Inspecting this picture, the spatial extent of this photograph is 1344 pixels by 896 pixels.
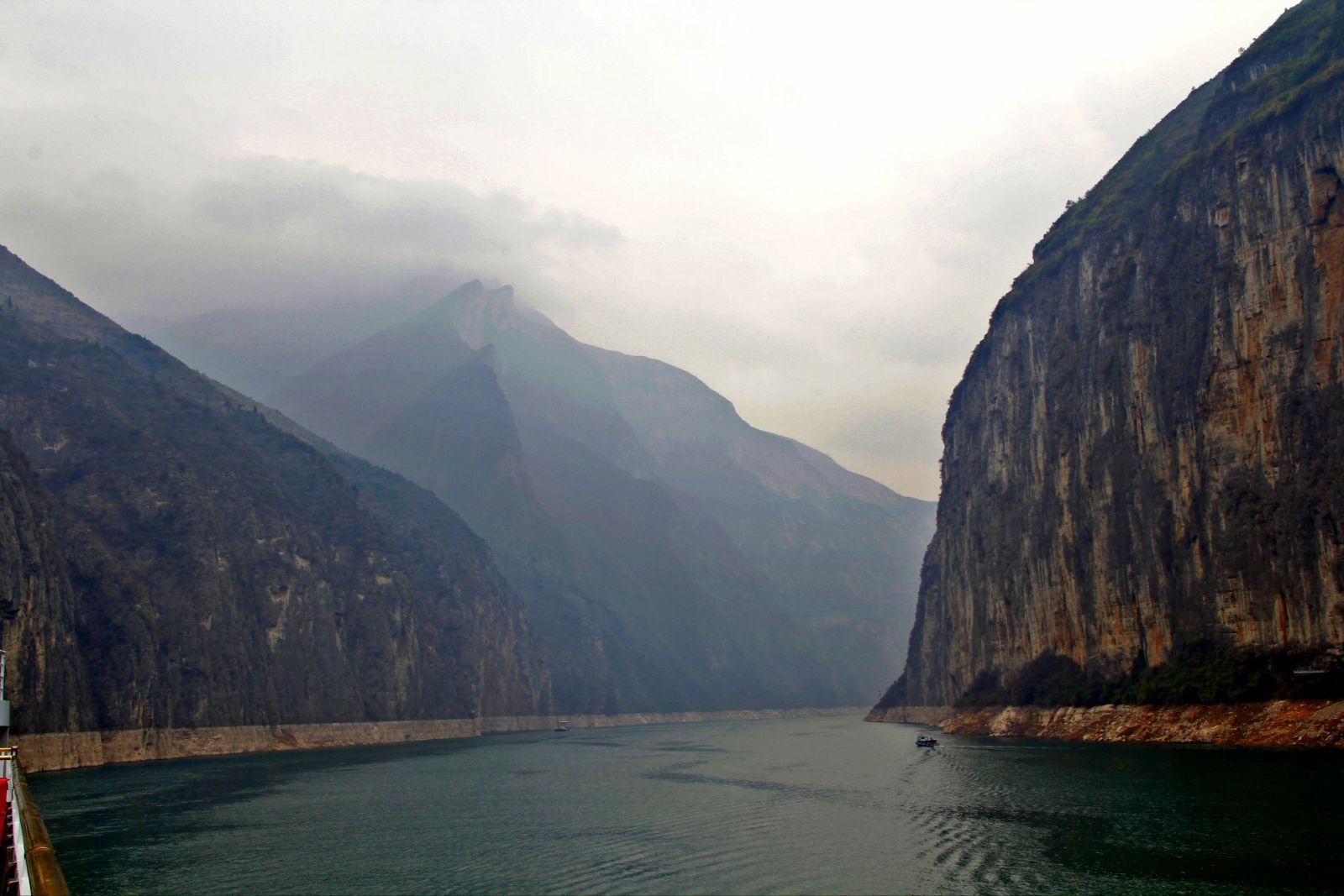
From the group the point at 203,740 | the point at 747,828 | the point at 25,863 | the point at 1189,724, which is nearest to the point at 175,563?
the point at 203,740

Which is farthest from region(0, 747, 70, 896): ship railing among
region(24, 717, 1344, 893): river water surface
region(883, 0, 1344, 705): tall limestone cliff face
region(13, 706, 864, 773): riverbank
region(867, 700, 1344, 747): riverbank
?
region(883, 0, 1344, 705): tall limestone cliff face

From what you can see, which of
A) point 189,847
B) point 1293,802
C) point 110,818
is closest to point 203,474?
point 110,818

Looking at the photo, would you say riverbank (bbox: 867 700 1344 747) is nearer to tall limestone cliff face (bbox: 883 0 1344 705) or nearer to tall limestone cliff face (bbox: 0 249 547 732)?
tall limestone cliff face (bbox: 883 0 1344 705)

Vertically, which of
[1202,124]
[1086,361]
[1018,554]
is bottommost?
[1018,554]

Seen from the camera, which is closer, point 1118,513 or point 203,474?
point 1118,513

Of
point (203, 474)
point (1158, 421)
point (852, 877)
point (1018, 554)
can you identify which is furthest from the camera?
point (203, 474)

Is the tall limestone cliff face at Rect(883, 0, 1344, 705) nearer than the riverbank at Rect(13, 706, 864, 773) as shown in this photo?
Yes

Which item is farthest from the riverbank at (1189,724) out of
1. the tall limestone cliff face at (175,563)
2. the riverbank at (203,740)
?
the tall limestone cliff face at (175,563)

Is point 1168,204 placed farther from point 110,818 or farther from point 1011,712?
point 110,818
